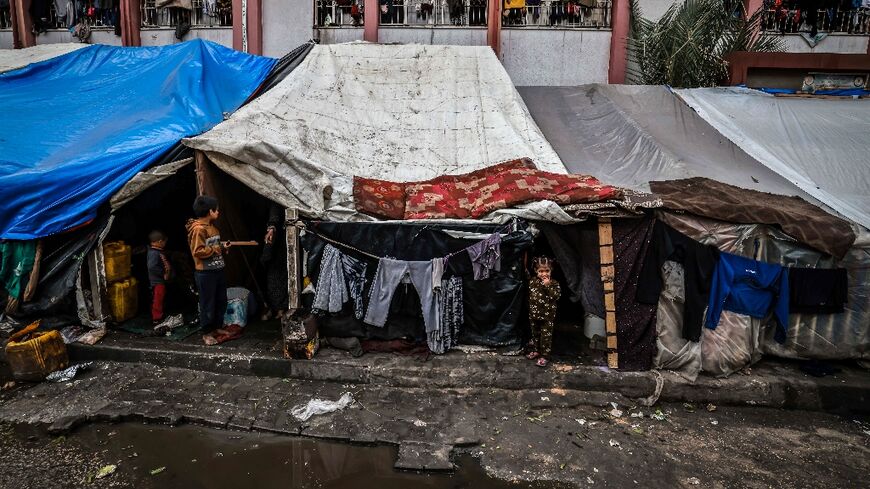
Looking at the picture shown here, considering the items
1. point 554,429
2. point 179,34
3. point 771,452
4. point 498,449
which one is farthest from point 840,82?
point 179,34

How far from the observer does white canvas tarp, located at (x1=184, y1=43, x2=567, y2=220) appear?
6.18m

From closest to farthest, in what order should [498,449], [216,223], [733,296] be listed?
[498,449] < [733,296] < [216,223]

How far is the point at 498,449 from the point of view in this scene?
4664 millimetres

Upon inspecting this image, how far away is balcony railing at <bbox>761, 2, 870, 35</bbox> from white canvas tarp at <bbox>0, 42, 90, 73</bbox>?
1404 centimetres

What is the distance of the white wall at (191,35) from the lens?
1045 centimetres

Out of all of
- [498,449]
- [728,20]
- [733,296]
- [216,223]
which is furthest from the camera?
[728,20]

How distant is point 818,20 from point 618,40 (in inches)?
171

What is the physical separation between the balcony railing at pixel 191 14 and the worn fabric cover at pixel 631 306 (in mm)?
9680

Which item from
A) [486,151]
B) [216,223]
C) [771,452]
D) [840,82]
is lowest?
[771,452]

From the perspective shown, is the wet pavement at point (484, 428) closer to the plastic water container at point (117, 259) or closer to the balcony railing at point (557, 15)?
the plastic water container at point (117, 259)

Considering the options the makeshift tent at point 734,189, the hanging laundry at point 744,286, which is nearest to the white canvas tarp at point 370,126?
the makeshift tent at point 734,189

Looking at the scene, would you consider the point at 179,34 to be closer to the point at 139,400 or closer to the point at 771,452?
the point at 139,400

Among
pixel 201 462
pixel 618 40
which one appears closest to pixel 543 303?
pixel 201 462

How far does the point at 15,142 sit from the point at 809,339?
1130 cm
